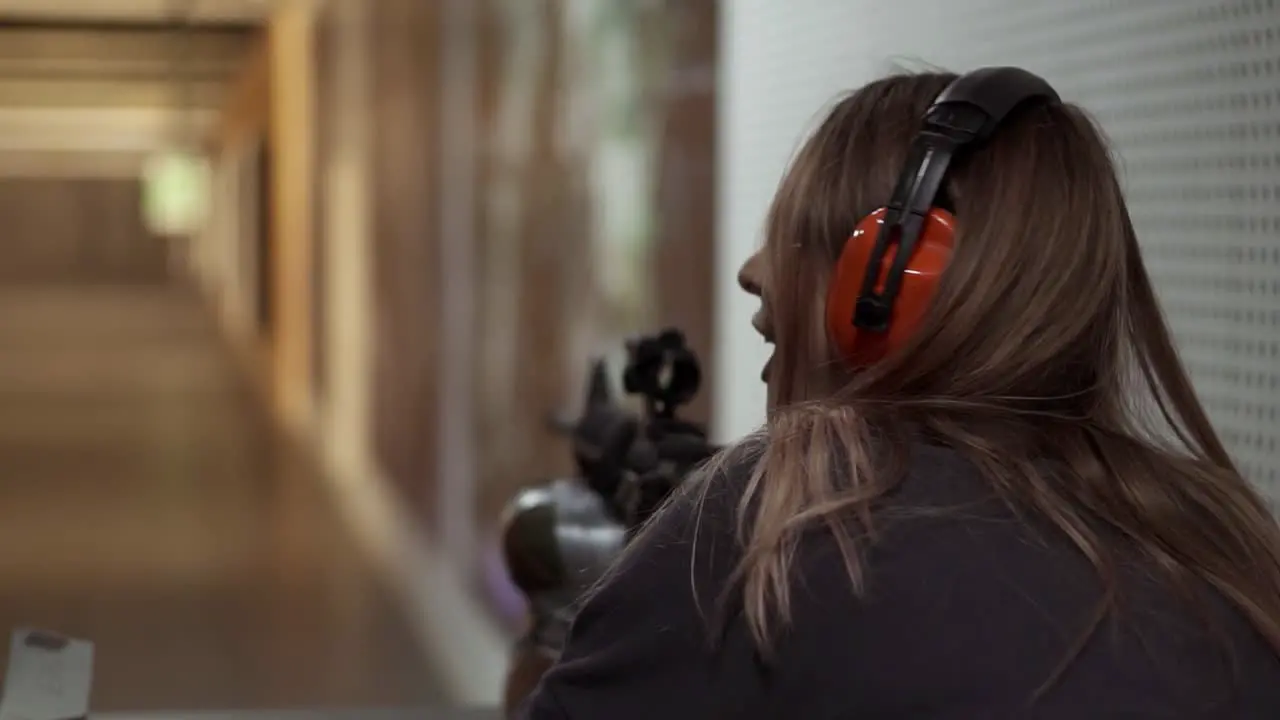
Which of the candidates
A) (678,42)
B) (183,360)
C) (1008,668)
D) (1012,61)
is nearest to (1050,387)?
(1008,668)

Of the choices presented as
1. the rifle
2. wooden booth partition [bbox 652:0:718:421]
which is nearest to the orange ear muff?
the rifle

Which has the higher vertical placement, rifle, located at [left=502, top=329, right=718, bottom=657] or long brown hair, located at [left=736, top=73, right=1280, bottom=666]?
long brown hair, located at [left=736, top=73, right=1280, bottom=666]

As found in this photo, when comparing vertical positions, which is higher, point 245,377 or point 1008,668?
point 1008,668

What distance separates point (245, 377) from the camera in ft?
41.9

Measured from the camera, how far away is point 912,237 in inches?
36.4

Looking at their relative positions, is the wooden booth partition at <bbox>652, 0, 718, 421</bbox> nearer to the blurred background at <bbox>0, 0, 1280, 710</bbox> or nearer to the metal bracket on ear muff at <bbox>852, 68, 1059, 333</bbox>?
the blurred background at <bbox>0, 0, 1280, 710</bbox>

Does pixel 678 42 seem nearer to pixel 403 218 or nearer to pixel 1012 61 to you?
pixel 1012 61

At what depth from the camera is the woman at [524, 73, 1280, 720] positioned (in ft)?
2.68

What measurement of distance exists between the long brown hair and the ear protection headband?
0.02m

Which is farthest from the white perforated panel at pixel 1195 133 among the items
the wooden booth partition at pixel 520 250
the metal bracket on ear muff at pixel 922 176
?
the wooden booth partition at pixel 520 250

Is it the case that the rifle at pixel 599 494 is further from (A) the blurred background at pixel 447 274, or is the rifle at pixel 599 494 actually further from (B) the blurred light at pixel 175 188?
(B) the blurred light at pixel 175 188

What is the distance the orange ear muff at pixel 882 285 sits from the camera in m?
0.94

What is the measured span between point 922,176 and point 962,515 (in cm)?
20

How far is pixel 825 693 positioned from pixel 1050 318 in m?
0.26
